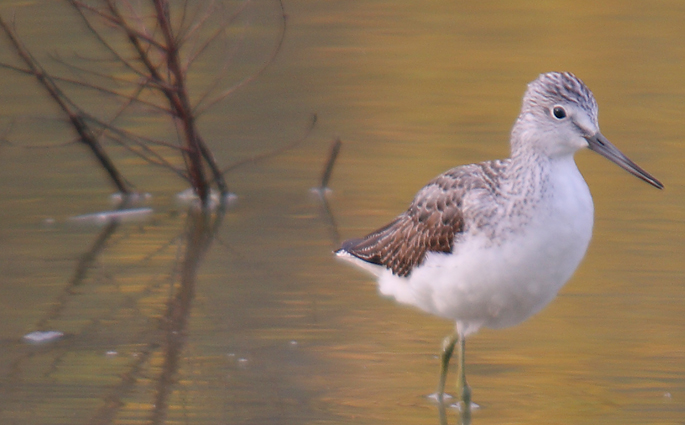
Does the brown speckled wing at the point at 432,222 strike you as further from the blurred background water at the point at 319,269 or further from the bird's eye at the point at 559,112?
the blurred background water at the point at 319,269

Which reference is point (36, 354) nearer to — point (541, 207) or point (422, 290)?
point (422, 290)

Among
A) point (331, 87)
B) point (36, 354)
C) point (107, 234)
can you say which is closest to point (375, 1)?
point (331, 87)

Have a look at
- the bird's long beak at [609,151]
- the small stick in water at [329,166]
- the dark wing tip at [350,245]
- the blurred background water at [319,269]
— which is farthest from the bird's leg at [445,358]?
the small stick in water at [329,166]

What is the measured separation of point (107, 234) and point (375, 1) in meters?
10.7

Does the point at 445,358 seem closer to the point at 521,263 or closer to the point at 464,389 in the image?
the point at 464,389

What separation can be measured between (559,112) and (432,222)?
0.92 metres

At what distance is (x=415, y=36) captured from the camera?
16.7m

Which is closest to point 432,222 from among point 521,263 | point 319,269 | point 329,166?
point 521,263

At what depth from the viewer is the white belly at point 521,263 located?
19.1ft

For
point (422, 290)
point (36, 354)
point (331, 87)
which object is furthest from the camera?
point (331, 87)

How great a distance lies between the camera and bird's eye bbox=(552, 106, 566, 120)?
602cm

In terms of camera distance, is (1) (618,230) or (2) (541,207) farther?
(1) (618,230)

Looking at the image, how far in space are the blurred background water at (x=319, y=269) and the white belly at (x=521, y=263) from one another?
2.23 feet

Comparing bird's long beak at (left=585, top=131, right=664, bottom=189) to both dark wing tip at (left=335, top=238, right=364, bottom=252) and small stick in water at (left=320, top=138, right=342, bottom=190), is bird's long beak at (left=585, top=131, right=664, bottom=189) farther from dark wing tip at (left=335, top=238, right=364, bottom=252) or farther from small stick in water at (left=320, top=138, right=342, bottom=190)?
small stick in water at (left=320, top=138, right=342, bottom=190)
